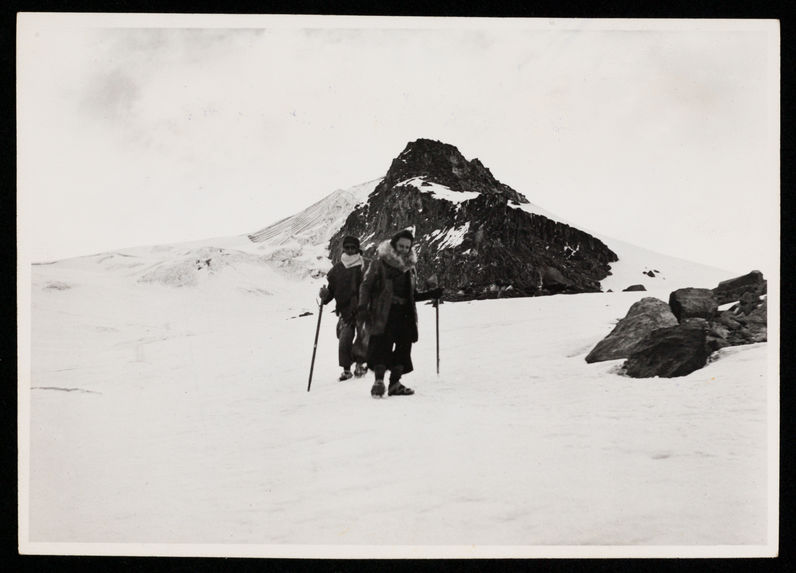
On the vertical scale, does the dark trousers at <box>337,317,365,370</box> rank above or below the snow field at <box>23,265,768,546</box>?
above

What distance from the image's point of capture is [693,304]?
4660 millimetres

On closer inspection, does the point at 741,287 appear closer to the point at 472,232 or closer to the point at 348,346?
the point at 472,232

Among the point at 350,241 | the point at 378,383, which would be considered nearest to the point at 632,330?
the point at 378,383

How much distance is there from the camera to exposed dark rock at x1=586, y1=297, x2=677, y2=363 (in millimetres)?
4641

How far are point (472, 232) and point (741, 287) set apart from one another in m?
1.80

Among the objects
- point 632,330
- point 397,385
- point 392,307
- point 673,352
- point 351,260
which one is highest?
point 351,260

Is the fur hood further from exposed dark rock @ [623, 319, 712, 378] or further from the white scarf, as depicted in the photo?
exposed dark rock @ [623, 319, 712, 378]

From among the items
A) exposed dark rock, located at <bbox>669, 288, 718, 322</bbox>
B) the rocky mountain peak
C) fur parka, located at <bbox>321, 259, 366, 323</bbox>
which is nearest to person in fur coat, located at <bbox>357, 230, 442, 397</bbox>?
fur parka, located at <bbox>321, 259, 366, 323</bbox>

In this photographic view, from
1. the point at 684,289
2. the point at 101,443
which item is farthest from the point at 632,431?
the point at 101,443

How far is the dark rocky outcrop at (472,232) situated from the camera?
4.94m

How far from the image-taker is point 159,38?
191 inches

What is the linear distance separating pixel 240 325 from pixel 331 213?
101 cm

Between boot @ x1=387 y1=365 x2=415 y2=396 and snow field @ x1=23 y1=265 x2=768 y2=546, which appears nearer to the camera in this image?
snow field @ x1=23 y1=265 x2=768 y2=546

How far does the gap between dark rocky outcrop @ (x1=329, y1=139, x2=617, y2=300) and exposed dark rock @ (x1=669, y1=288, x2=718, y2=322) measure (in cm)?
56
